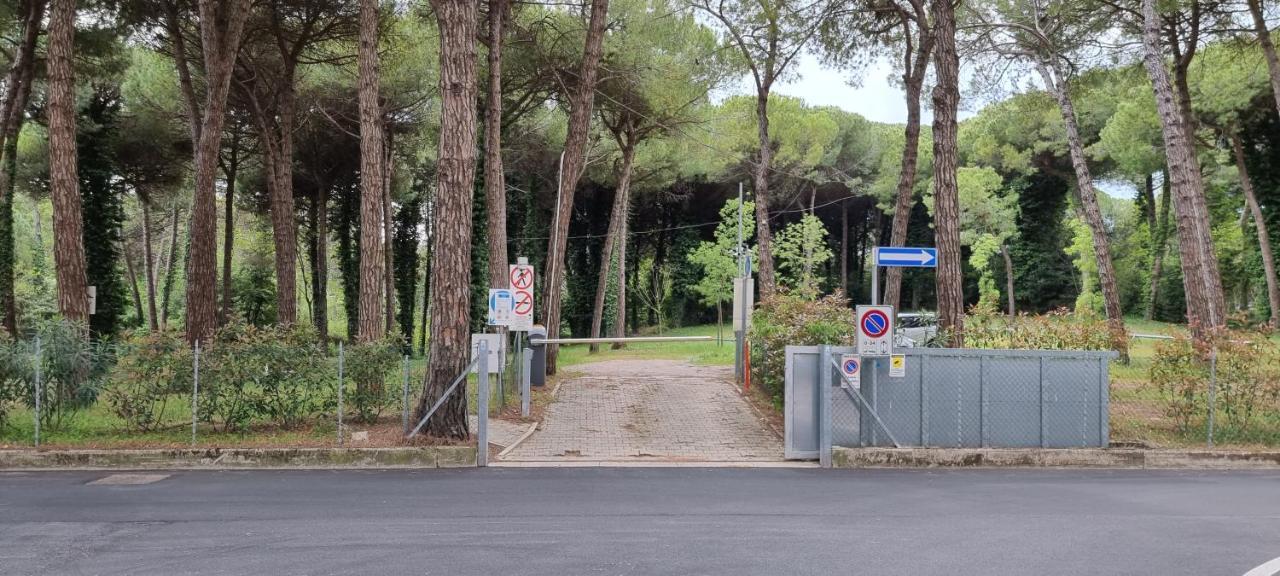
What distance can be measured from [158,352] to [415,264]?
29.3 metres

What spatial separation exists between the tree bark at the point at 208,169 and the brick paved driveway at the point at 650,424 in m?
7.54

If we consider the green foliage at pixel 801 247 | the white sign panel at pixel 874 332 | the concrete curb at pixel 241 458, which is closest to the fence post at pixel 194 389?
the concrete curb at pixel 241 458

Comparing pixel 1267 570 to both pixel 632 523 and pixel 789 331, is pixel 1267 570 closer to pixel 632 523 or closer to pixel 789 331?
pixel 632 523

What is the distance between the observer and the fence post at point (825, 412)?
10484 mm

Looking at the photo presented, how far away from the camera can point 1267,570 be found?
5.80 m

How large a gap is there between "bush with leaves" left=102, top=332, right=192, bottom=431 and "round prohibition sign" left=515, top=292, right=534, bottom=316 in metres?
5.06

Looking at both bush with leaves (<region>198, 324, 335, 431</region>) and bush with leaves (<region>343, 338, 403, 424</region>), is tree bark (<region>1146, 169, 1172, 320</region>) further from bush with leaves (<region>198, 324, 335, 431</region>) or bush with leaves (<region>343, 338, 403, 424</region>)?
bush with leaves (<region>198, 324, 335, 431</region>)

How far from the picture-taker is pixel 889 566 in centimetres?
581

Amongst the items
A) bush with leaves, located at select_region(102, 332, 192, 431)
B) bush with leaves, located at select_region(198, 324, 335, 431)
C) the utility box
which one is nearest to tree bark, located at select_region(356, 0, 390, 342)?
bush with leaves, located at select_region(198, 324, 335, 431)

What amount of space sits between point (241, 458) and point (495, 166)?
29.3 ft

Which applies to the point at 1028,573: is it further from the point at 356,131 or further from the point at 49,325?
the point at 356,131

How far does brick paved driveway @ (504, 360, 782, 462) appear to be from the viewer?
1112 cm

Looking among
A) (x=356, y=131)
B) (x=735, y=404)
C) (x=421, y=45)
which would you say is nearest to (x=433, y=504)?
(x=735, y=404)

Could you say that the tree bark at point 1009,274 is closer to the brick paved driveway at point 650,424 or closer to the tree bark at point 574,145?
the brick paved driveway at point 650,424
